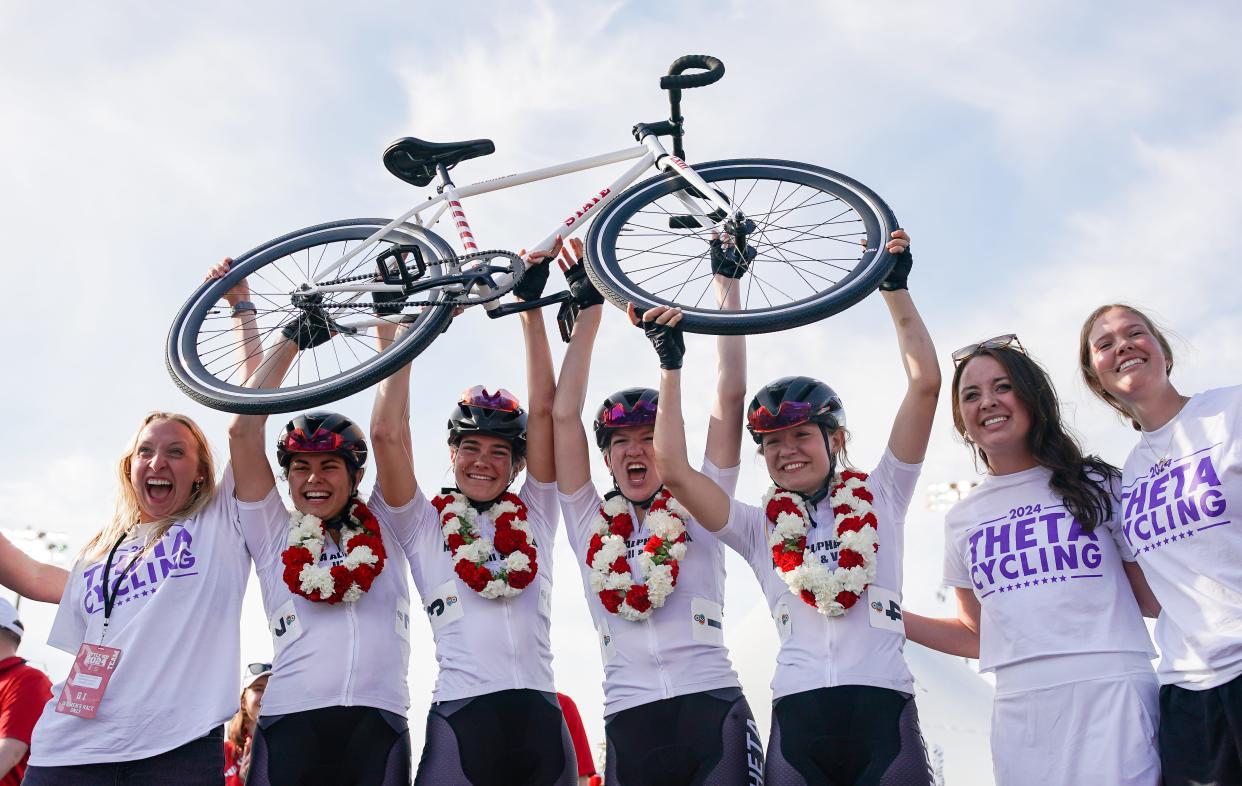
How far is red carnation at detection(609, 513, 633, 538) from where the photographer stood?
4.56 metres

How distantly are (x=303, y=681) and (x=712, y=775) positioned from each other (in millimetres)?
1705

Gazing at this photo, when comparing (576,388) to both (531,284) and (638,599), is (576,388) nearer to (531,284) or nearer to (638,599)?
(531,284)

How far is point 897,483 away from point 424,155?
271cm

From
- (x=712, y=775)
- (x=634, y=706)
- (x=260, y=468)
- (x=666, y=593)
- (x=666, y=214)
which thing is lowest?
(x=712, y=775)

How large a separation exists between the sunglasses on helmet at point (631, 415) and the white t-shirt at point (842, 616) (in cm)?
59

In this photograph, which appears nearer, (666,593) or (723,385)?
(666,593)

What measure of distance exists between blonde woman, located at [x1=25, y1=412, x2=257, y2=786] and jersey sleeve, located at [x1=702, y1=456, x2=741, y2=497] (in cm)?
209

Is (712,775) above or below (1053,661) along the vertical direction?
below

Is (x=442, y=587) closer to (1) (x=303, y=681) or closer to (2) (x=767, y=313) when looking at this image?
→ (1) (x=303, y=681)

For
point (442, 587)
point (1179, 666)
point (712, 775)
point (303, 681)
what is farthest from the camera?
point (442, 587)

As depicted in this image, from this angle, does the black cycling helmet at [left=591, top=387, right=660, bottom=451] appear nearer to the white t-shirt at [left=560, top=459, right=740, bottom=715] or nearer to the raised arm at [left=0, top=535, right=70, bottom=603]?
the white t-shirt at [left=560, top=459, right=740, bottom=715]

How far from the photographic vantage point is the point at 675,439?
4250 mm

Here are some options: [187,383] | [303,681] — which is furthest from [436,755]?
[187,383]

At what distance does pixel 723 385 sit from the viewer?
4680 millimetres
